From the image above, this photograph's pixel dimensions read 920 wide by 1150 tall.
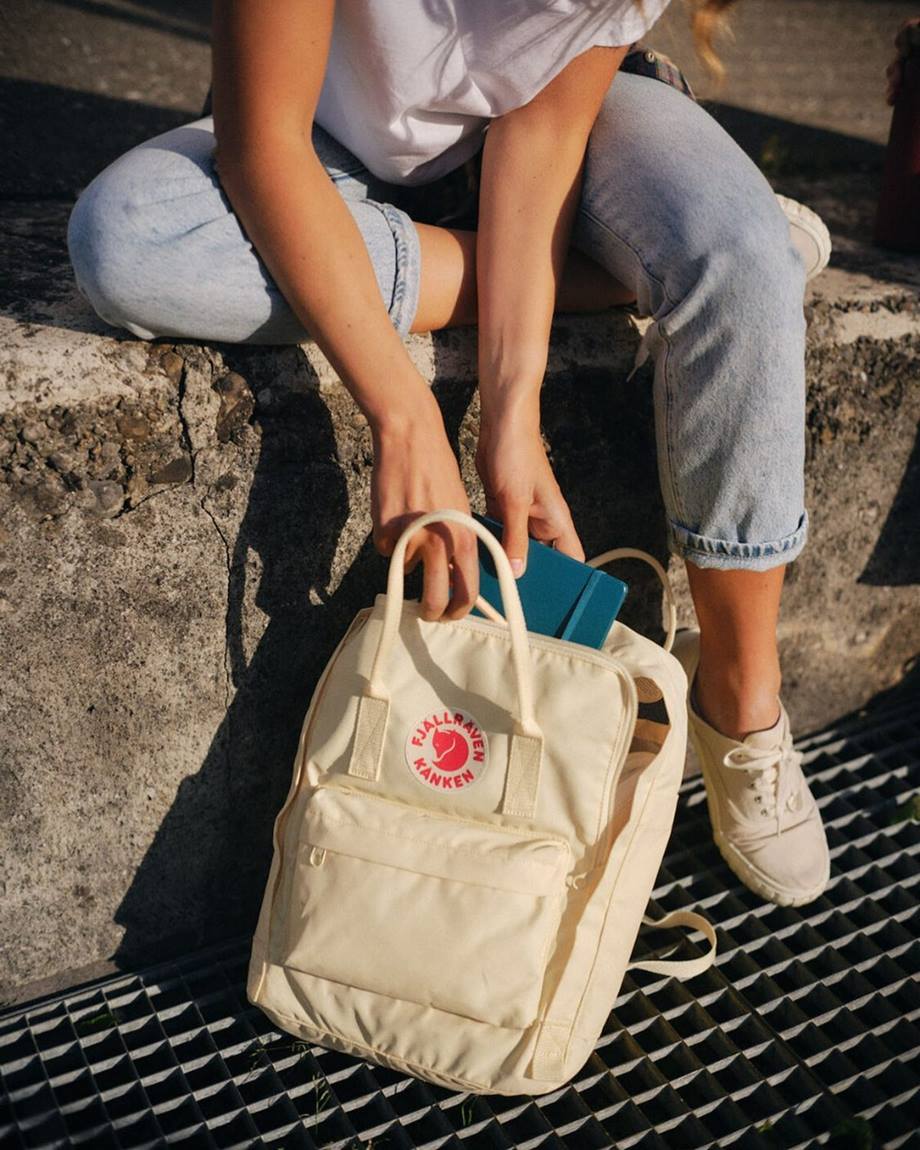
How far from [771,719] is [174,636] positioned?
1.07m

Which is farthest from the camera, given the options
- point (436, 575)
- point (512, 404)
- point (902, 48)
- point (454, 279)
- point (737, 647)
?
point (902, 48)

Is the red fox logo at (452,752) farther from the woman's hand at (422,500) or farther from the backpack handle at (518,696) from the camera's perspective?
the woman's hand at (422,500)

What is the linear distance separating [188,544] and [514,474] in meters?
0.52

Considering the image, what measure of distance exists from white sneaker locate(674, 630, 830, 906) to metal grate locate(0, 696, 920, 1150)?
0.19 ft

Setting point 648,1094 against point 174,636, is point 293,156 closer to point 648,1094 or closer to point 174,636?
point 174,636

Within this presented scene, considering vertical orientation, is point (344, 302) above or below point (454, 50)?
below

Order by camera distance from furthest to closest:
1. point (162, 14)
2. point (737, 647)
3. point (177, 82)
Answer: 1. point (162, 14)
2. point (177, 82)
3. point (737, 647)

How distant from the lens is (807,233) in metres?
1.97

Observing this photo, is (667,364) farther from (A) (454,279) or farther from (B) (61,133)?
(B) (61,133)

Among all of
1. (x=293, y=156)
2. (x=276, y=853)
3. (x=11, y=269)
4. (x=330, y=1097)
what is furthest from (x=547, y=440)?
(x=330, y=1097)

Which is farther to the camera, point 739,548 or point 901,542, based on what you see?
point 901,542

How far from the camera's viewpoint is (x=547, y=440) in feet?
6.29

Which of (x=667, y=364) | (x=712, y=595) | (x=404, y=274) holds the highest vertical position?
(x=404, y=274)

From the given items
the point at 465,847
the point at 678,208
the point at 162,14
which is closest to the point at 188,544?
the point at 465,847
